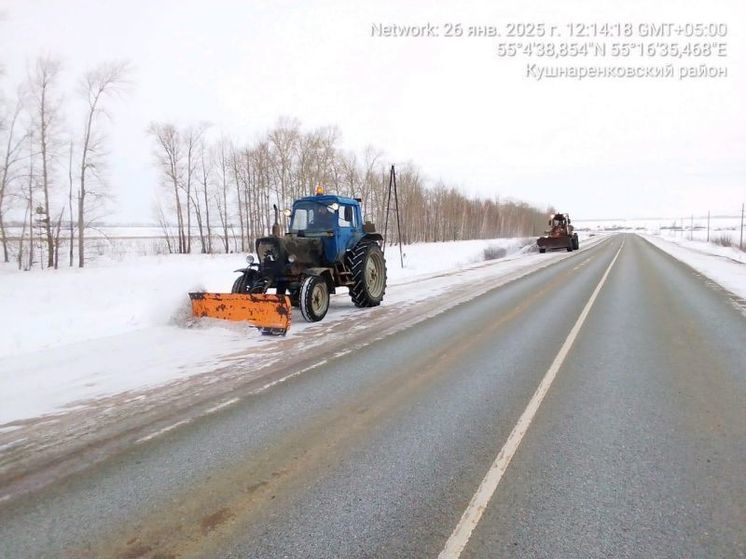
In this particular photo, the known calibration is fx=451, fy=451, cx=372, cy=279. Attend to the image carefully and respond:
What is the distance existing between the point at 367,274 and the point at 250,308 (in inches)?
128

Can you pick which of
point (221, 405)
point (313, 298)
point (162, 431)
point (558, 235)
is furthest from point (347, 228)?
point (558, 235)

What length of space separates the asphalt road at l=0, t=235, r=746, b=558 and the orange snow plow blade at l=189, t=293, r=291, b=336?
1893mm

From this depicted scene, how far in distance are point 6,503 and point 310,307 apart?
18.8ft

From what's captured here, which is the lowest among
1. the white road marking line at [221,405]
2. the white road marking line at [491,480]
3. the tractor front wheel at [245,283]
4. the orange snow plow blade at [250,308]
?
the white road marking line at [491,480]

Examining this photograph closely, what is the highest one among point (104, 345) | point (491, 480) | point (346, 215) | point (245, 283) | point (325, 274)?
point (346, 215)

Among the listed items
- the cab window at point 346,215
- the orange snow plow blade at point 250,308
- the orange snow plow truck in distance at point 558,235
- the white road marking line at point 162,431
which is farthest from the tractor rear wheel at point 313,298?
the orange snow plow truck in distance at point 558,235

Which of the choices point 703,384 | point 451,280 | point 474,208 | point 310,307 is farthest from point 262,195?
point 474,208

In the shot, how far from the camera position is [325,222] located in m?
9.46

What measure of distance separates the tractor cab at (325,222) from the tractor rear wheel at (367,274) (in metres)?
0.32

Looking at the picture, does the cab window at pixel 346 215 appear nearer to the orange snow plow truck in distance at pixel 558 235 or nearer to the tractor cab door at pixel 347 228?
the tractor cab door at pixel 347 228

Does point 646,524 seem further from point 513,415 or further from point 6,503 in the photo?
point 6,503

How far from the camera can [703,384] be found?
4699mm

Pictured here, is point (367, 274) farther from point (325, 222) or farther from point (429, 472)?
point (429, 472)

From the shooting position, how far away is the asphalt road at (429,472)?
7.46ft
